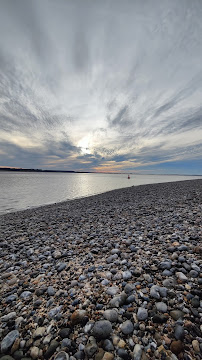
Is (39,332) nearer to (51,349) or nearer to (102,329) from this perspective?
(51,349)

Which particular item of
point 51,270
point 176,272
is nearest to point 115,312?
point 176,272

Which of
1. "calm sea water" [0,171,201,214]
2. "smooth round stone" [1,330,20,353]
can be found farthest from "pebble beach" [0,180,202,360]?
"calm sea water" [0,171,201,214]

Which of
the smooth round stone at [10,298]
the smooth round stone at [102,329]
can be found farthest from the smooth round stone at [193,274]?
the smooth round stone at [10,298]

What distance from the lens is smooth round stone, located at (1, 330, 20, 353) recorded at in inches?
79.8

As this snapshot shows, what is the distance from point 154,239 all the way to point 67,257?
2.88 meters

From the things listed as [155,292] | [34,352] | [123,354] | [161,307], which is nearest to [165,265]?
[155,292]

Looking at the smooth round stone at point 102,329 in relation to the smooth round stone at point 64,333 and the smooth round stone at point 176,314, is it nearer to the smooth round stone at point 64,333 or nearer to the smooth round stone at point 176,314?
the smooth round stone at point 64,333

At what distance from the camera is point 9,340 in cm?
211

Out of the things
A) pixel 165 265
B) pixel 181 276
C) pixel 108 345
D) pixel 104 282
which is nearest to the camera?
pixel 108 345

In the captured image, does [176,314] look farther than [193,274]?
No

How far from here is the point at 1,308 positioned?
9.03 feet

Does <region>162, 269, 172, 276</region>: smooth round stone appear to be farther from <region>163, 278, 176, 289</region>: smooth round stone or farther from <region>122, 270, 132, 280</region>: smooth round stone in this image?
<region>122, 270, 132, 280</region>: smooth round stone

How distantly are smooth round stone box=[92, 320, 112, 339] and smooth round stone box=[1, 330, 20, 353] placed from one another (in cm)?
114

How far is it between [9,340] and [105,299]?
1.50 m
